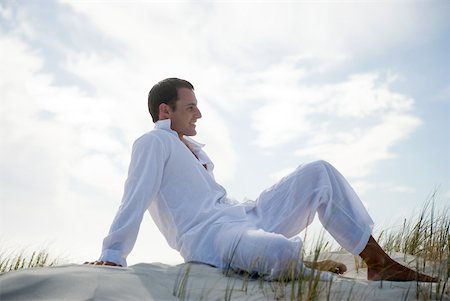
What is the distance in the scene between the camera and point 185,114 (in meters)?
4.08

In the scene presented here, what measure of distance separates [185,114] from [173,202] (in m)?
0.73

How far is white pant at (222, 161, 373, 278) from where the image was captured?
3100 mm

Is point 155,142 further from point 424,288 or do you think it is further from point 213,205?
point 424,288

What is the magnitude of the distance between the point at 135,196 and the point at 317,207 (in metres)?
1.15

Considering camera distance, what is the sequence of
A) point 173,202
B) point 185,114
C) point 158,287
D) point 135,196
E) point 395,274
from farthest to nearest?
point 185,114 < point 173,202 < point 135,196 < point 395,274 < point 158,287

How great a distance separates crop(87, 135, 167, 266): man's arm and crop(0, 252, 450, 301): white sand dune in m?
0.17

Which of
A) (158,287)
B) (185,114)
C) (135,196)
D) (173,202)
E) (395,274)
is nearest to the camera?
(158,287)

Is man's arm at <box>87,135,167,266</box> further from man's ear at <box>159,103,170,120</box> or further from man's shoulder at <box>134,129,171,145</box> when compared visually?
man's ear at <box>159,103,170,120</box>

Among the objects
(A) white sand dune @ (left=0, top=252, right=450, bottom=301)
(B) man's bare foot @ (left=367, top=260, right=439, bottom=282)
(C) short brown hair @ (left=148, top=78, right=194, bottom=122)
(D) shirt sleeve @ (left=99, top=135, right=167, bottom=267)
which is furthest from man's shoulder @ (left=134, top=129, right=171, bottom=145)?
→ (B) man's bare foot @ (left=367, top=260, right=439, bottom=282)

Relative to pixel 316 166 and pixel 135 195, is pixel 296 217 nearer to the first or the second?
pixel 316 166

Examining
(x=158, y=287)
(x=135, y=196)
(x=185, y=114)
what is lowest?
(x=158, y=287)

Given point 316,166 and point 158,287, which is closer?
point 158,287

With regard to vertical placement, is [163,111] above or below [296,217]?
above

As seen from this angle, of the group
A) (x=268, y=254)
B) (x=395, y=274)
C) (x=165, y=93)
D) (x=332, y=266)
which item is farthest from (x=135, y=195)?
(x=395, y=274)
